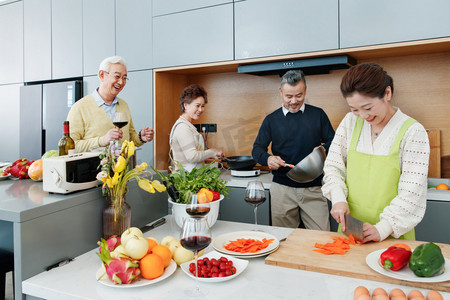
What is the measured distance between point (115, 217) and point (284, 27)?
6.46 feet

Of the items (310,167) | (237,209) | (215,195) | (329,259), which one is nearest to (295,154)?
(310,167)

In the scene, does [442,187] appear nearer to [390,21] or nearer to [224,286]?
[390,21]

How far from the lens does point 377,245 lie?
1.33 m

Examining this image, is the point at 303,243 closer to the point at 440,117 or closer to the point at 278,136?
the point at 278,136

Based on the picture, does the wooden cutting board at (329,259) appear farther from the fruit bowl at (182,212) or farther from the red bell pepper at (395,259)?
the fruit bowl at (182,212)

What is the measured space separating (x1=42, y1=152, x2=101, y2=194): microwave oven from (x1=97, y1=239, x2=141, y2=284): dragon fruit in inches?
14.1

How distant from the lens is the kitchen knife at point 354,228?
4.38 ft

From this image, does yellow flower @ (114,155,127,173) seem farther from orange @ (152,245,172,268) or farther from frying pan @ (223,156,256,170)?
frying pan @ (223,156,256,170)

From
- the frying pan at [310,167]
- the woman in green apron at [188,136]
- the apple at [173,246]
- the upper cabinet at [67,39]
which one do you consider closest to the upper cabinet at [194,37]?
the woman in green apron at [188,136]

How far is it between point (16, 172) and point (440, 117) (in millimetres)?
2713

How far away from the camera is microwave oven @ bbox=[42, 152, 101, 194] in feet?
4.23

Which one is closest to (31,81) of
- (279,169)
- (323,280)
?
(279,169)

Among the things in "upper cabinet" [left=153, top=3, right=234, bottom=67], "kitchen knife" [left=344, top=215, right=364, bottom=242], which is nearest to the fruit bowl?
"kitchen knife" [left=344, top=215, right=364, bottom=242]

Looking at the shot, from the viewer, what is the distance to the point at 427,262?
3.40 feet
